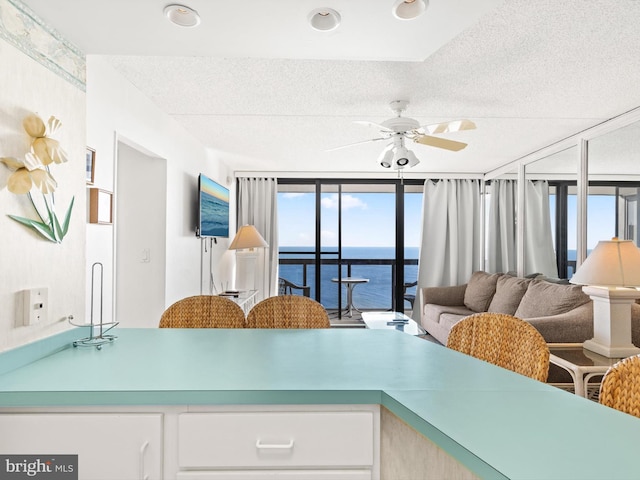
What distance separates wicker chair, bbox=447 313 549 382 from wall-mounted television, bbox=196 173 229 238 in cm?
297

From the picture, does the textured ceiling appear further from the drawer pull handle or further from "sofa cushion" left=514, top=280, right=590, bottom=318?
"sofa cushion" left=514, top=280, right=590, bottom=318

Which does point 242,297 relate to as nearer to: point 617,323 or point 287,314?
point 287,314

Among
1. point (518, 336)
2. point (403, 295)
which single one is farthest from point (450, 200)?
point (518, 336)

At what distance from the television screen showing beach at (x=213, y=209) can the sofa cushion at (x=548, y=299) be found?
326cm

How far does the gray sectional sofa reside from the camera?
2.96 metres

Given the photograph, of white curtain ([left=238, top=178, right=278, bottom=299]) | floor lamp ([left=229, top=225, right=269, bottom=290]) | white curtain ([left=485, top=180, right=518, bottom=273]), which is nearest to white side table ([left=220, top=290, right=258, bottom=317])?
floor lamp ([left=229, top=225, right=269, bottom=290])

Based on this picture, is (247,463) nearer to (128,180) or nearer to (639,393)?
(639,393)

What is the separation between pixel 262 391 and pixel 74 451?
475 mm

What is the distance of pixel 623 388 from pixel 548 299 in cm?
294

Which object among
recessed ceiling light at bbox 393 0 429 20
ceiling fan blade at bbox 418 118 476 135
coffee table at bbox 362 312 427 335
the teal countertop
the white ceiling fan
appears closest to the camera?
the teal countertop

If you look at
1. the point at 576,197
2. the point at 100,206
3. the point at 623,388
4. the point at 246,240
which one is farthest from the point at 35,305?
the point at 576,197

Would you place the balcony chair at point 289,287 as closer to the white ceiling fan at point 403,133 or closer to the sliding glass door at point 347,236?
the sliding glass door at point 347,236

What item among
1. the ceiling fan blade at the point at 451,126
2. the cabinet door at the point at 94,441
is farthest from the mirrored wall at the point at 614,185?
the cabinet door at the point at 94,441

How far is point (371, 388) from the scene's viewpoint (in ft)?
3.33
